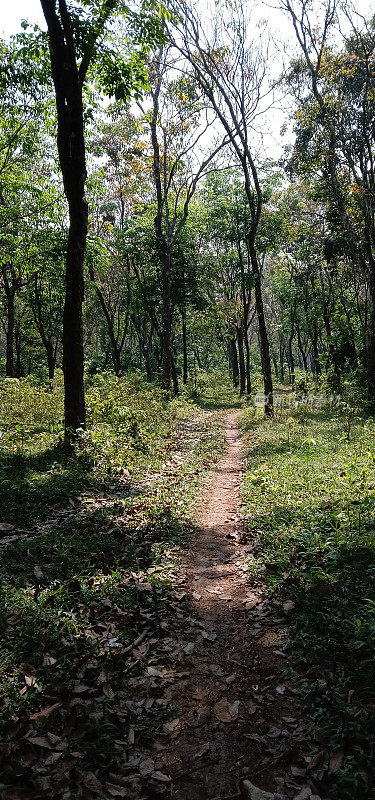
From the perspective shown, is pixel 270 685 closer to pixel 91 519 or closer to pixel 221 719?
pixel 221 719

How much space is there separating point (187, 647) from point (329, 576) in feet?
5.05

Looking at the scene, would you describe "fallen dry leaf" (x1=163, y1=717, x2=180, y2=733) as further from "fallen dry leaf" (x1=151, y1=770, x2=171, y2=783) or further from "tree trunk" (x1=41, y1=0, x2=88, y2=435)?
"tree trunk" (x1=41, y1=0, x2=88, y2=435)

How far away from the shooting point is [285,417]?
16188 mm

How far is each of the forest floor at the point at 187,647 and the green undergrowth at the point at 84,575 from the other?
0.7 inches

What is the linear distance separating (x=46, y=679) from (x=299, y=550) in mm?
Answer: 3106

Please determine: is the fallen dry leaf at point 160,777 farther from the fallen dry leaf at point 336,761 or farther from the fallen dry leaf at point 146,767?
the fallen dry leaf at point 336,761

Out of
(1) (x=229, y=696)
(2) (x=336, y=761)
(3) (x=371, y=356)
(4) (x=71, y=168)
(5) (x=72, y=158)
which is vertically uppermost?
(5) (x=72, y=158)

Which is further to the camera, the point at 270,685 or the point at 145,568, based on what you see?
the point at 145,568

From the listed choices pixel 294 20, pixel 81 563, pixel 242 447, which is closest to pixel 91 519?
pixel 81 563

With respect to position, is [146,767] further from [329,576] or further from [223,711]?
[329,576]

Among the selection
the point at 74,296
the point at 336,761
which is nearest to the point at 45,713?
the point at 336,761

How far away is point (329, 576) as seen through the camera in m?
4.24

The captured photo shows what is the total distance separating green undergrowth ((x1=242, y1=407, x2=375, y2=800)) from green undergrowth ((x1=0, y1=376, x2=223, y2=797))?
122cm

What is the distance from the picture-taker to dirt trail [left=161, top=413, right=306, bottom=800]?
9.04 ft
